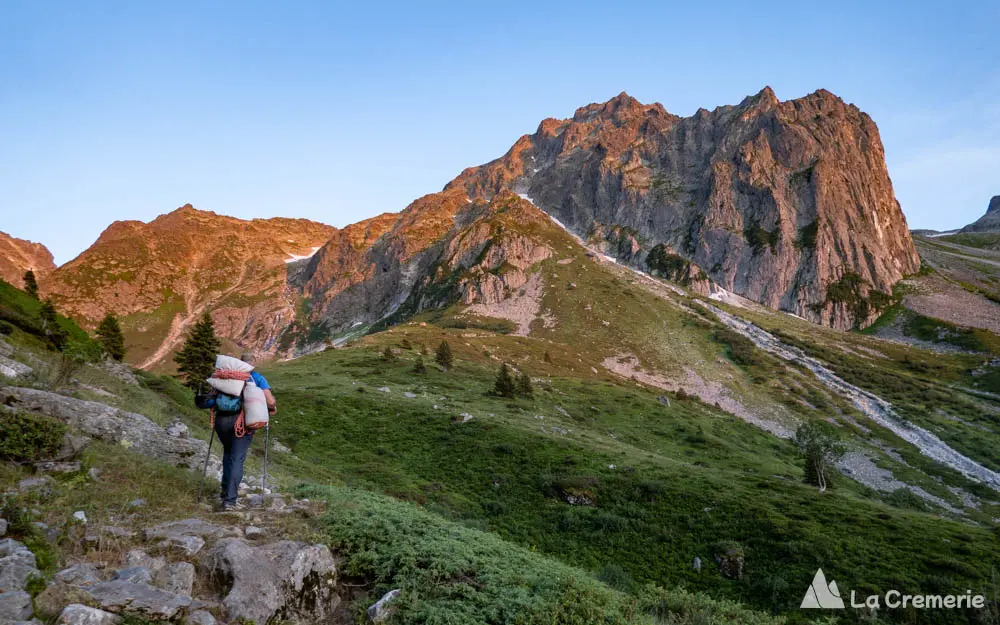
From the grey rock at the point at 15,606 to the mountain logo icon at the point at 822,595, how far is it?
71.0 feet

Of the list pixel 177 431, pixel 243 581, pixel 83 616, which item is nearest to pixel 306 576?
pixel 243 581

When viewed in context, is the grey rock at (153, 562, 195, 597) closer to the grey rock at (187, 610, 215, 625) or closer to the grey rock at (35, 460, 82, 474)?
the grey rock at (187, 610, 215, 625)

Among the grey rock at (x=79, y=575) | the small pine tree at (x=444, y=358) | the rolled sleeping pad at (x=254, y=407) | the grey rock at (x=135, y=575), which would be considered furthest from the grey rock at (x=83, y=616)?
the small pine tree at (x=444, y=358)

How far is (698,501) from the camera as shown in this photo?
24.7m

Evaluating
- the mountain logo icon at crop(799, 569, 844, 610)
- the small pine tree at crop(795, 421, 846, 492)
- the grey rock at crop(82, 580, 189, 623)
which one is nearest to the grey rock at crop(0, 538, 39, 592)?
the grey rock at crop(82, 580, 189, 623)

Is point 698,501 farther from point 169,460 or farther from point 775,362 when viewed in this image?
point 775,362

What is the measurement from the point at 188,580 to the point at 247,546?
40.2 inches

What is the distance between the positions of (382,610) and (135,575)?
3378 mm

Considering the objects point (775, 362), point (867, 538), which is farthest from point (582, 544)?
point (775, 362)

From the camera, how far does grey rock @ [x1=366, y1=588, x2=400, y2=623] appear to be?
23.2ft

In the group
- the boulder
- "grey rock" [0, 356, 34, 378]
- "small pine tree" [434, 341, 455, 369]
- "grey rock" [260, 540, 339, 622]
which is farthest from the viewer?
"small pine tree" [434, 341, 455, 369]

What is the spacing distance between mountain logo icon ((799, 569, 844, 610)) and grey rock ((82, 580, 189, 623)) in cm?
2029

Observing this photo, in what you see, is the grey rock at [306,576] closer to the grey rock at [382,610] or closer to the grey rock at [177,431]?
the grey rock at [382,610]

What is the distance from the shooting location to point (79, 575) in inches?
228
